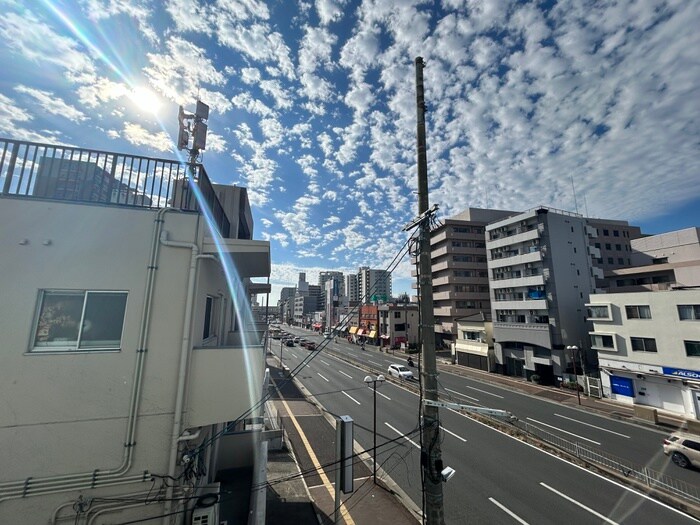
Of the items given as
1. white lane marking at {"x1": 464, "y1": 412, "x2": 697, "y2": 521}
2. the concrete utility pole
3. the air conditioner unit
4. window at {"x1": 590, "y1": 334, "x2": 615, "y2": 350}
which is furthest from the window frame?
window at {"x1": 590, "y1": 334, "x2": 615, "y2": 350}

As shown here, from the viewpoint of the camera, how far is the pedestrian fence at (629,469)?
43.5ft

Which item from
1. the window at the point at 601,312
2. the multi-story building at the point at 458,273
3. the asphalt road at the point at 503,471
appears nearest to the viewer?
the asphalt road at the point at 503,471

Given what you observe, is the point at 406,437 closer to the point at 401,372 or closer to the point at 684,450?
the point at 684,450

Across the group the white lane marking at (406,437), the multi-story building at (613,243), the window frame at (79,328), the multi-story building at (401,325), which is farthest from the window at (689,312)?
the multi-story building at (401,325)

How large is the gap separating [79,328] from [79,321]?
125 mm

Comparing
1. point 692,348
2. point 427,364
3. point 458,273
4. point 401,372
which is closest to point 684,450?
point 692,348

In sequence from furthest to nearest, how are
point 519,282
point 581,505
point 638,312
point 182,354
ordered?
point 519,282 → point 638,312 → point 581,505 → point 182,354

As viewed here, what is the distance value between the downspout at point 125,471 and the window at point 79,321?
44 centimetres

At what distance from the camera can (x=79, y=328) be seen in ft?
17.4

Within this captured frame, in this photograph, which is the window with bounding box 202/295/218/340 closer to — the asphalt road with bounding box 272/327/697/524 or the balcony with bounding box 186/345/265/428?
the balcony with bounding box 186/345/265/428

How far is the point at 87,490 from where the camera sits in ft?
16.4

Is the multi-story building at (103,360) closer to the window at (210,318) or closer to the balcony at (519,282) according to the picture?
→ the window at (210,318)

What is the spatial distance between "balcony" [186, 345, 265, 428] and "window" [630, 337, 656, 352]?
34.9m

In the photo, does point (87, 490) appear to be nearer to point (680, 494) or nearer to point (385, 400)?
point (680, 494)
